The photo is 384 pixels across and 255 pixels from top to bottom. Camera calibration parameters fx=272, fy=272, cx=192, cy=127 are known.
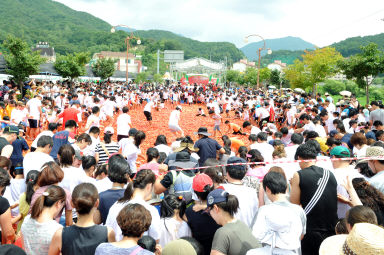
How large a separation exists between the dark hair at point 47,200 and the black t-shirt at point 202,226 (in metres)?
1.40

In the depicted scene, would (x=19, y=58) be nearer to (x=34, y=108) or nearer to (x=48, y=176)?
(x=34, y=108)

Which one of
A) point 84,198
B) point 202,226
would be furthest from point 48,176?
point 202,226

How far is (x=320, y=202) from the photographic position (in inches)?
128

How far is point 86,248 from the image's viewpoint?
2.51m

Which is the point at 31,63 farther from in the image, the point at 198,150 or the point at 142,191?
the point at 142,191

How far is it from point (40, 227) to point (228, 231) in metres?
1.85

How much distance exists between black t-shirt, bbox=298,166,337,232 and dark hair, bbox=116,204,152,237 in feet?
6.48

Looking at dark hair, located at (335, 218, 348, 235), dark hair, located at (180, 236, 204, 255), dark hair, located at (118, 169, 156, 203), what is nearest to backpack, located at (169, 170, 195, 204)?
dark hair, located at (118, 169, 156, 203)

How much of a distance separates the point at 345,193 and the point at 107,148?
4.45 m

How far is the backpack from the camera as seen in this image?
371 centimetres

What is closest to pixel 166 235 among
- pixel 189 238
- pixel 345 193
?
pixel 189 238

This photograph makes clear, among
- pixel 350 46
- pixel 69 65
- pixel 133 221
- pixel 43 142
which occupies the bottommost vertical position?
pixel 133 221

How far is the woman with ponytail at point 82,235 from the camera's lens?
2521 mm

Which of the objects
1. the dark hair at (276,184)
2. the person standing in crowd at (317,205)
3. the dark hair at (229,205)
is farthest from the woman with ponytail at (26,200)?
the person standing in crowd at (317,205)
